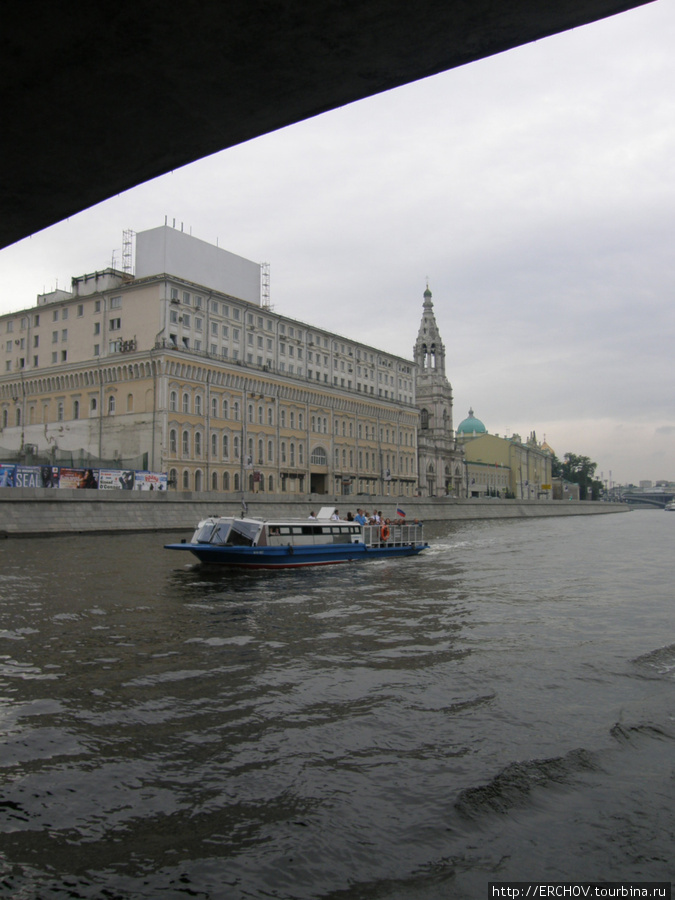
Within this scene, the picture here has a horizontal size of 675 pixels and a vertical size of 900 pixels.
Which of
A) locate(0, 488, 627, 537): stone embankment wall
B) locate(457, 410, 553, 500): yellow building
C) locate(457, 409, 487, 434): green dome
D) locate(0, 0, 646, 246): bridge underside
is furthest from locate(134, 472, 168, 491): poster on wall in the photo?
locate(457, 409, 487, 434): green dome

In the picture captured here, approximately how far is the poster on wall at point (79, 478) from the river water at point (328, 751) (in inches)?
1217

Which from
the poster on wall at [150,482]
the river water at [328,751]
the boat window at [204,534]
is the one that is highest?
the poster on wall at [150,482]

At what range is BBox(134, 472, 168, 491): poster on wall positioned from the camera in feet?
178

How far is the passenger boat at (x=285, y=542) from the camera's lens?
2914cm

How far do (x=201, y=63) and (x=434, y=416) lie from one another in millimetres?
123236

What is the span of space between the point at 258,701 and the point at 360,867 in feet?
15.1

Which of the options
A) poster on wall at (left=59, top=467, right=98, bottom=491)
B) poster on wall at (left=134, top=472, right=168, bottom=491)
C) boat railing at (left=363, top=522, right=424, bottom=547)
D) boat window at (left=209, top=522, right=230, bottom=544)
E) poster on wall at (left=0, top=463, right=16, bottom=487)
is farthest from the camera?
poster on wall at (left=134, top=472, right=168, bottom=491)

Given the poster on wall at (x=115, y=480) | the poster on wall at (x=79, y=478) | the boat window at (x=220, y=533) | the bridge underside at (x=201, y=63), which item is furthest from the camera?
the poster on wall at (x=115, y=480)

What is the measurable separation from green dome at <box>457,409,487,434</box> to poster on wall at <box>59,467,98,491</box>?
4941 inches

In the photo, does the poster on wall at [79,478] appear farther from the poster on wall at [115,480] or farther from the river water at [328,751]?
the river water at [328,751]

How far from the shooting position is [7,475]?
44.5m

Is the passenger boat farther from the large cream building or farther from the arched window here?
the arched window

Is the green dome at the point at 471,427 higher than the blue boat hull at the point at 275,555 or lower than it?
higher

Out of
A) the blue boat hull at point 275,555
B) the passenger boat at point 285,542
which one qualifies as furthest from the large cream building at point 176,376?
the blue boat hull at point 275,555
